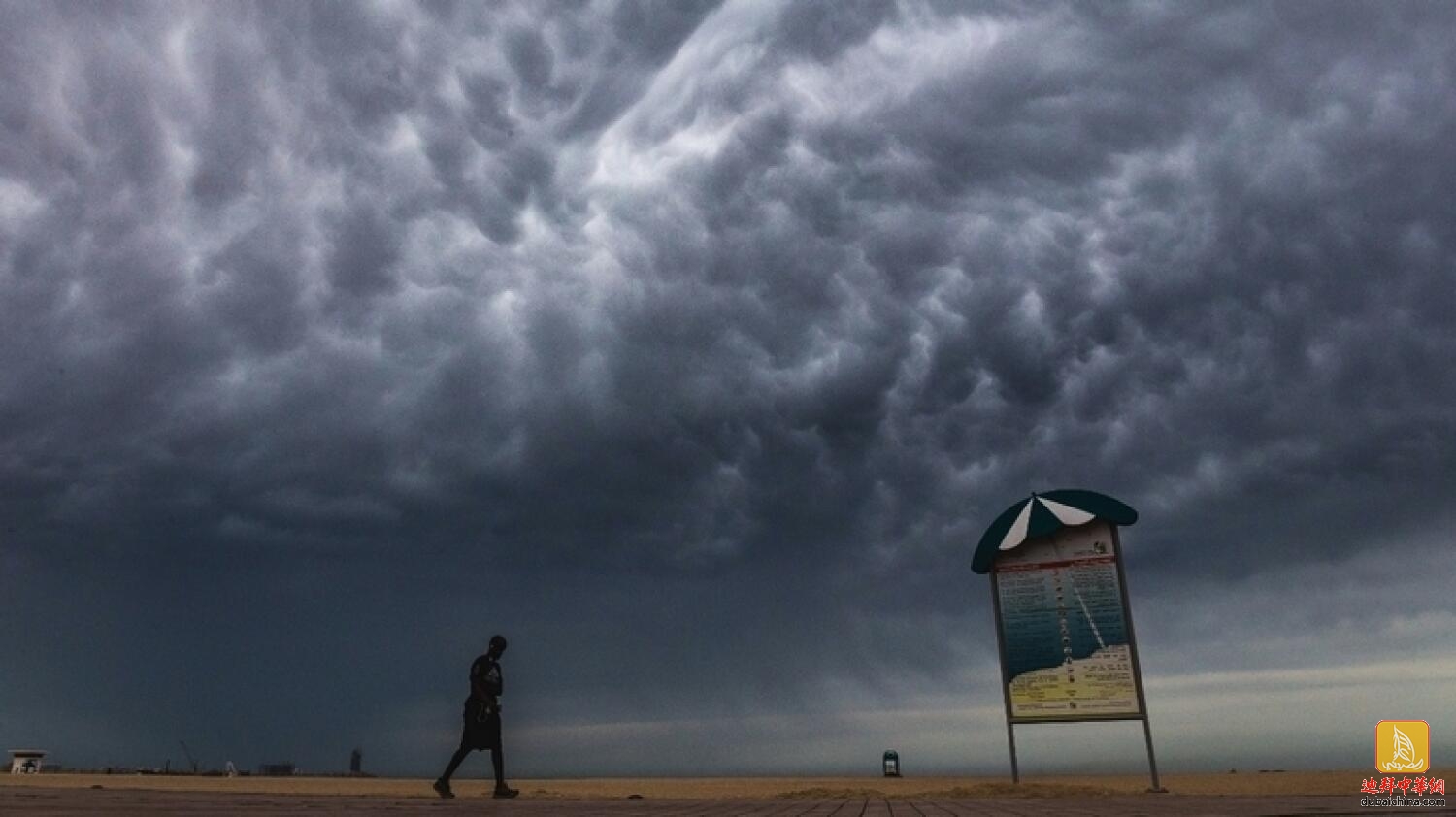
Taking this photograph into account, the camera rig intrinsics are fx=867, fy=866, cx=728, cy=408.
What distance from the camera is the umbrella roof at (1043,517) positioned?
628 inches

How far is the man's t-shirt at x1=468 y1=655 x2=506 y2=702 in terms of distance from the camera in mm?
13078

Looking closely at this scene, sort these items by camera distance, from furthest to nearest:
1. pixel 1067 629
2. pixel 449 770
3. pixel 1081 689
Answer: pixel 1067 629 → pixel 1081 689 → pixel 449 770

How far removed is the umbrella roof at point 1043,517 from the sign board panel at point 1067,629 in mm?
303

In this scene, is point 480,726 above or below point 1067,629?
below

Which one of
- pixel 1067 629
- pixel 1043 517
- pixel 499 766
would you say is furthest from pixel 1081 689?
pixel 499 766

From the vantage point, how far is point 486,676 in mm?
13156

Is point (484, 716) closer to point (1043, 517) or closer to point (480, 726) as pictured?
A: point (480, 726)

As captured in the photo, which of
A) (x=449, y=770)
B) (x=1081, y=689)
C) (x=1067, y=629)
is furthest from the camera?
(x=1067, y=629)

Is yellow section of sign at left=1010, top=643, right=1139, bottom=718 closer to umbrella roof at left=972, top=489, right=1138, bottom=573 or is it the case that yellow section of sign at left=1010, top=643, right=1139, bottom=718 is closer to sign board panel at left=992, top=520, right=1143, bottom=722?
sign board panel at left=992, top=520, right=1143, bottom=722

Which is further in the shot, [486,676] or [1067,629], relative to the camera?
[1067,629]

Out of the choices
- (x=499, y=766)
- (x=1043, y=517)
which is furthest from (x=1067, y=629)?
(x=499, y=766)

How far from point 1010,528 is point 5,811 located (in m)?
15.1

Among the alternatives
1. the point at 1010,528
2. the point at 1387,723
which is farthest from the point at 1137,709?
the point at 1387,723

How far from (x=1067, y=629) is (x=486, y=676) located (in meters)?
10.4
